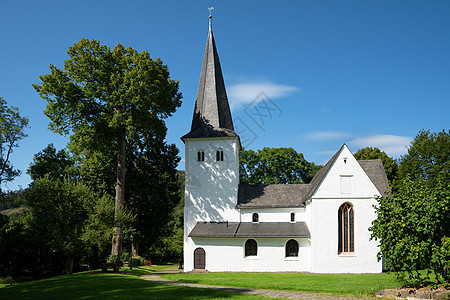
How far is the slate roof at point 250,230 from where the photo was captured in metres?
27.1

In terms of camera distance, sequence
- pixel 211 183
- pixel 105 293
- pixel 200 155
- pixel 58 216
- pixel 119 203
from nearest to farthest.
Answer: pixel 105 293 < pixel 58 216 < pixel 119 203 < pixel 211 183 < pixel 200 155

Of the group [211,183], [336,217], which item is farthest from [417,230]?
[211,183]

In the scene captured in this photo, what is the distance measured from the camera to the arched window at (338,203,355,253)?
26.4 m

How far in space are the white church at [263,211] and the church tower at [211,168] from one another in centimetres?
8

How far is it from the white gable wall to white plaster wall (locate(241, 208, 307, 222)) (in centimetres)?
245

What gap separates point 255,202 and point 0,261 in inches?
732

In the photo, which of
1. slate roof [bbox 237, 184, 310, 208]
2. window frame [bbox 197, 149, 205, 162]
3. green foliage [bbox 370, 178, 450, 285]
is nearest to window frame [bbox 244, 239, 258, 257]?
slate roof [bbox 237, 184, 310, 208]

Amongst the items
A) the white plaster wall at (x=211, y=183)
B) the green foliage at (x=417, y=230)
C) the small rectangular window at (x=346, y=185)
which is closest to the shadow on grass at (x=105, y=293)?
the green foliage at (x=417, y=230)

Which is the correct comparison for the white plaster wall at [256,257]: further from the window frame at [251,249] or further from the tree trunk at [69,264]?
the tree trunk at [69,264]

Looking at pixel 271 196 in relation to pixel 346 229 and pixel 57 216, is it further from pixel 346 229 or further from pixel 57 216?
pixel 57 216

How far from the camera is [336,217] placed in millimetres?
26547

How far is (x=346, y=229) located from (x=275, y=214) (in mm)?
5668

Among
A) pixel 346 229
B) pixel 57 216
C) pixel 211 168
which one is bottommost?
pixel 346 229

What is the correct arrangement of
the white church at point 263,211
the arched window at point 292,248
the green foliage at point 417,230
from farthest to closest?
the arched window at point 292,248
the white church at point 263,211
the green foliage at point 417,230
